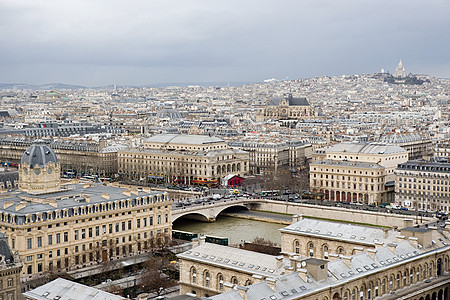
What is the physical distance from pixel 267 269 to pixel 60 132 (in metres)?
113

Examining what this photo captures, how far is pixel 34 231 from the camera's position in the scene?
52062 mm

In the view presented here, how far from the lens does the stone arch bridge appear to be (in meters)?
72.5

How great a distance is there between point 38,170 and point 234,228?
832 inches

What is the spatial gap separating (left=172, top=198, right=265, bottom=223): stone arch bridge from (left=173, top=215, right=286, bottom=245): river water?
0.79 m

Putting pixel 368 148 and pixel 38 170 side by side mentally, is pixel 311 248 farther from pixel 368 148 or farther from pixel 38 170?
A: pixel 368 148

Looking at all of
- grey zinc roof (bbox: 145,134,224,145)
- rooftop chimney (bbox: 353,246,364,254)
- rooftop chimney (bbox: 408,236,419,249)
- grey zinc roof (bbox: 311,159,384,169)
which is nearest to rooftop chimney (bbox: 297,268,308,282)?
rooftop chimney (bbox: 353,246,364,254)

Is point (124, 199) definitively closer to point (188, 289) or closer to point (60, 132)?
point (188, 289)

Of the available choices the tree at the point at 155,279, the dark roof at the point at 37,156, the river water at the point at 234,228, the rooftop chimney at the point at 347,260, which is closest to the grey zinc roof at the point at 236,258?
the rooftop chimney at the point at 347,260

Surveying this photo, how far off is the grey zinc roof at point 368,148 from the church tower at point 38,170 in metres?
39.8

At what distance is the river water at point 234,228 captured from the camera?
68.0 m

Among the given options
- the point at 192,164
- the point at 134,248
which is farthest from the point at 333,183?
the point at 134,248

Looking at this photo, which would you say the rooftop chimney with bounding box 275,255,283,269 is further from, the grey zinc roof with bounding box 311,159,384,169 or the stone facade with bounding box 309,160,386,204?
the grey zinc roof with bounding box 311,159,384,169

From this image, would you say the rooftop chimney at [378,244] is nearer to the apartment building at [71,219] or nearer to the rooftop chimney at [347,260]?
the rooftop chimney at [347,260]

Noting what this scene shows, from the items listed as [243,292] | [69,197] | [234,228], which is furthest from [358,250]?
[234,228]
